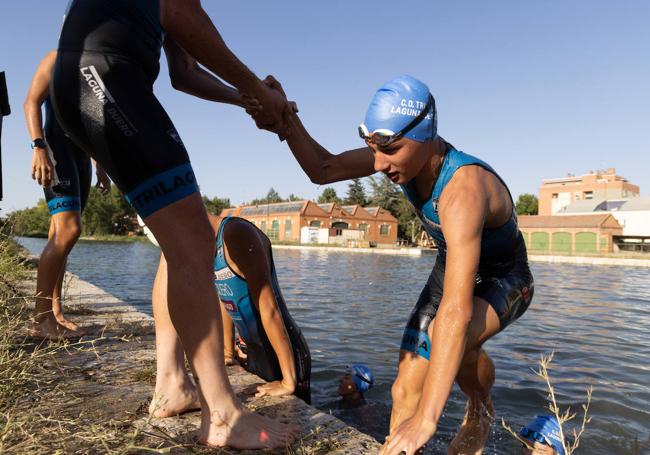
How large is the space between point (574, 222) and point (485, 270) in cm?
5515

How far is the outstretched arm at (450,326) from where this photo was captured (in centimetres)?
197

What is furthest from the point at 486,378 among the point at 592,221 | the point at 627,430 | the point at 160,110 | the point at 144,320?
the point at 592,221

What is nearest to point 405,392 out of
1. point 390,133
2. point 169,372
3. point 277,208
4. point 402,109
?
point 169,372

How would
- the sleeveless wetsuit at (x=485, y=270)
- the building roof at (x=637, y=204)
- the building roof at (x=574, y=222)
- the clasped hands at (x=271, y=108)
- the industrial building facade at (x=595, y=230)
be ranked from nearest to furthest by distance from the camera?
1. the sleeveless wetsuit at (x=485, y=270)
2. the clasped hands at (x=271, y=108)
3. the industrial building facade at (x=595, y=230)
4. the building roof at (x=574, y=222)
5. the building roof at (x=637, y=204)

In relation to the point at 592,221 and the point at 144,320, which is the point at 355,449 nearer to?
the point at 144,320

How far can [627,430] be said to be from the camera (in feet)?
12.8

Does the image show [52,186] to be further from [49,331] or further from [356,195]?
[356,195]

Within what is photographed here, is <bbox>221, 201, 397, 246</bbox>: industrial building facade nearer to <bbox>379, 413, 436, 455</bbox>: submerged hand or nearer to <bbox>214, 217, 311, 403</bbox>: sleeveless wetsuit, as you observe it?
<bbox>214, 217, 311, 403</bbox>: sleeveless wetsuit

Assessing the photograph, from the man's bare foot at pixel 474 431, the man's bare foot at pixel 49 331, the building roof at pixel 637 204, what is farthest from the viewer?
the building roof at pixel 637 204

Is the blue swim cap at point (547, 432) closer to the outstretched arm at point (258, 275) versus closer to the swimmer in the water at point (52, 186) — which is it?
the outstretched arm at point (258, 275)

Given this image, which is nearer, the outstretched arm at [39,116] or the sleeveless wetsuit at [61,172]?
the outstretched arm at [39,116]

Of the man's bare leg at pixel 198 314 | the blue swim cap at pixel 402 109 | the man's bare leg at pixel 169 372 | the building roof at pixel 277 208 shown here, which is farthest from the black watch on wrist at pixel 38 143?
the building roof at pixel 277 208

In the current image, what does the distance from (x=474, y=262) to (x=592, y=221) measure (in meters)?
55.8

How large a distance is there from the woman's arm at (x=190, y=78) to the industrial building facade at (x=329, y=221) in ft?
194
